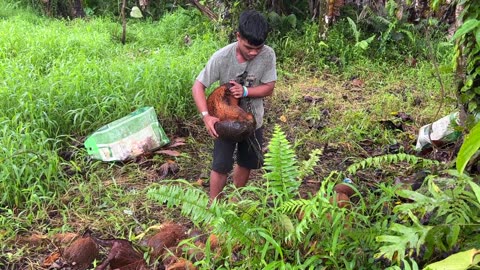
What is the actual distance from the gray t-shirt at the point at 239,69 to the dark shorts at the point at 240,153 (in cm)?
18

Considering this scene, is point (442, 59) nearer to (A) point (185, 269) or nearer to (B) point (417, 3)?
(B) point (417, 3)

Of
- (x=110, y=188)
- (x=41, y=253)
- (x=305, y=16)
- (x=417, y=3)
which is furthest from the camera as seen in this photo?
(x=305, y=16)

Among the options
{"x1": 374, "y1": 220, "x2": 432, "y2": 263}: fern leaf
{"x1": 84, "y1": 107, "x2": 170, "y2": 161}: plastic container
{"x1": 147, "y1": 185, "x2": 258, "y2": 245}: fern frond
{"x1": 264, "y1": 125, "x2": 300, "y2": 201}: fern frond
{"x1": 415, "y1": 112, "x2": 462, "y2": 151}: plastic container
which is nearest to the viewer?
{"x1": 374, "y1": 220, "x2": 432, "y2": 263}: fern leaf

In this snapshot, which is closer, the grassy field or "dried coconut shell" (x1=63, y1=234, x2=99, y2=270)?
the grassy field

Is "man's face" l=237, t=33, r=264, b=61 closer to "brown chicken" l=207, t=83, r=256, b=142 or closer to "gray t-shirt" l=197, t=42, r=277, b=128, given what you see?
"gray t-shirt" l=197, t=42, r=277, b=128

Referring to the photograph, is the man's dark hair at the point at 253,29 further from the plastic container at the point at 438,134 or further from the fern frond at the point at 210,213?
the plastic container at the point at 438,134

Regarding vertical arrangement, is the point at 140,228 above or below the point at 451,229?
below

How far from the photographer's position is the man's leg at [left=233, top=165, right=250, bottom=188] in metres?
3.06

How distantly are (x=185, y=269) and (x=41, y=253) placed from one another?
0.92 meters

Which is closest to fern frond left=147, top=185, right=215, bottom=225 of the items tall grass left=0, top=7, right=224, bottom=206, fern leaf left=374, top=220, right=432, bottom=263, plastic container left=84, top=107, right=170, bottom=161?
fern leaf left=374, top=220, right=432, bottom=263

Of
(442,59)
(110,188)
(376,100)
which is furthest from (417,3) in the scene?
(110,188)

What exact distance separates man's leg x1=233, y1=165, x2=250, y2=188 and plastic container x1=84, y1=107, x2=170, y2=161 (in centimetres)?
91

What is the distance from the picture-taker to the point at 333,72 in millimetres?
5707

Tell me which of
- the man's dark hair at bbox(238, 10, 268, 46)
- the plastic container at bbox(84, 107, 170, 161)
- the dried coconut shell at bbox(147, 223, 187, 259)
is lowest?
the plastic container at bbox(84, 107, 170, 161)
